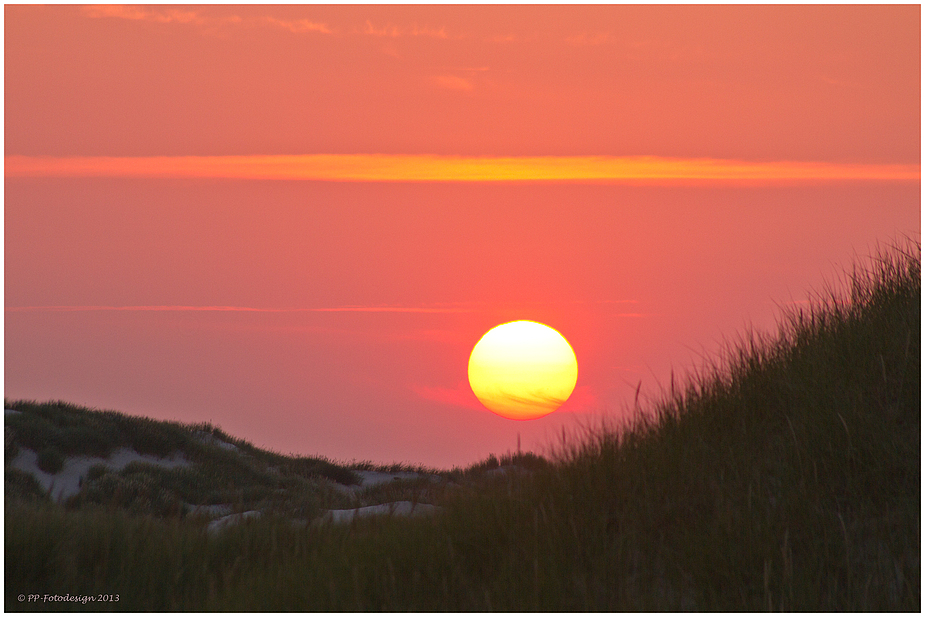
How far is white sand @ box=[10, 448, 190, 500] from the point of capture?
13.4m

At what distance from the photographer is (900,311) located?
21.7 ft

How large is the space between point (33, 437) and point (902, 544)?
50.0 feet

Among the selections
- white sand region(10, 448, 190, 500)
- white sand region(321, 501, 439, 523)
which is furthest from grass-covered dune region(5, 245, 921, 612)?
white sand region(10, 448, 190, 500)

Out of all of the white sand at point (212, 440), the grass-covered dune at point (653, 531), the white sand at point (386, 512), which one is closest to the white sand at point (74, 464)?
the white sand at point (212, 440)

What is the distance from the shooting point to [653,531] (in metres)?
5.03

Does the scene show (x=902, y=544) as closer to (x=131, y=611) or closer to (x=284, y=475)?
(x=131, y=611)

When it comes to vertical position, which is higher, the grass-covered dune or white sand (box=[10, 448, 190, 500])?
white sand (box=[10, 448, 190, 500])

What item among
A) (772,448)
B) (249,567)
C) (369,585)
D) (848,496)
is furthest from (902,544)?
(249,567)

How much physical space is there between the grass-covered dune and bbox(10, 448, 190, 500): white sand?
764 centimetres

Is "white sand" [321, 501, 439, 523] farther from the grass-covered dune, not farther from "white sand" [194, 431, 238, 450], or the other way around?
"white sand" [194, 431, 238, 450]

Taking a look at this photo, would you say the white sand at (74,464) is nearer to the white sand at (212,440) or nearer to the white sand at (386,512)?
the white sand at (212,440)

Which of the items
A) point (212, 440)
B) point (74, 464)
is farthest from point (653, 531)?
point (212, 440)

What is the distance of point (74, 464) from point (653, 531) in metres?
13.2

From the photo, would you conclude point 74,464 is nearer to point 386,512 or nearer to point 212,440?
point 212,440
